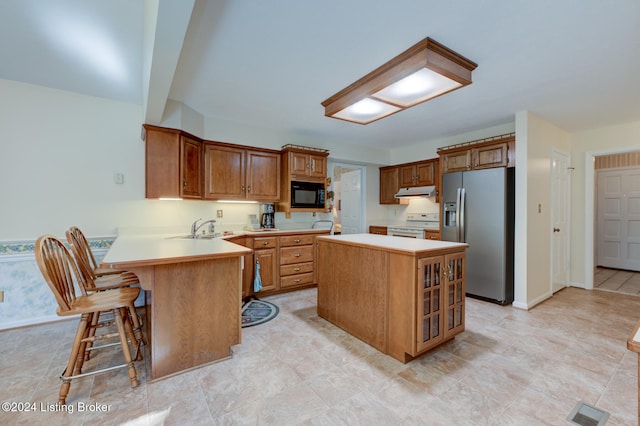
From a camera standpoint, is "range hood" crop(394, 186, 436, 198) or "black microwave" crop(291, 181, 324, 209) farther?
"range hood" crop(394, 186, 436, 198)

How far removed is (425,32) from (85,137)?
357 cm

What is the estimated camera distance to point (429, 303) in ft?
6.94

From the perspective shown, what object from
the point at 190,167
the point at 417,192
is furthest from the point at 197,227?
the point at 417,192

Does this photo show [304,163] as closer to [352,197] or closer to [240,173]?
[240,173]

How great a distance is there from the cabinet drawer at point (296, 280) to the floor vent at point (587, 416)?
2960 mm

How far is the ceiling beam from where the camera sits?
1345 mm

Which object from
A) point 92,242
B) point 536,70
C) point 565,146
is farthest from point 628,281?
point 92,242

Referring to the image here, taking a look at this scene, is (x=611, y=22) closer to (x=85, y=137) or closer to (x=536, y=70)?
(x=536, y=70)

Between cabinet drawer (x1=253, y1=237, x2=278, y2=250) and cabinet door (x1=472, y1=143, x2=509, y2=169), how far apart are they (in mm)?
2994

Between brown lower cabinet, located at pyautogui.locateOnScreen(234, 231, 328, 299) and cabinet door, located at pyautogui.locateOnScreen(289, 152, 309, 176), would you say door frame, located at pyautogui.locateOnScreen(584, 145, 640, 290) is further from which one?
cabinet door, located at pyautogui.locateOnScreen(289, 152, 309, 176)

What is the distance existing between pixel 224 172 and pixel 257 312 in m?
1.86

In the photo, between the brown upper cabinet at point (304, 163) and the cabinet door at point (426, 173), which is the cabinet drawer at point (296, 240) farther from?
the cabinet door at point (426, 173)

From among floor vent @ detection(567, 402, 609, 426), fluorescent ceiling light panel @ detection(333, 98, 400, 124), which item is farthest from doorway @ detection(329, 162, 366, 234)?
floor vent @ detection(567, 402, 609, 426)

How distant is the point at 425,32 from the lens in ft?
6.20
